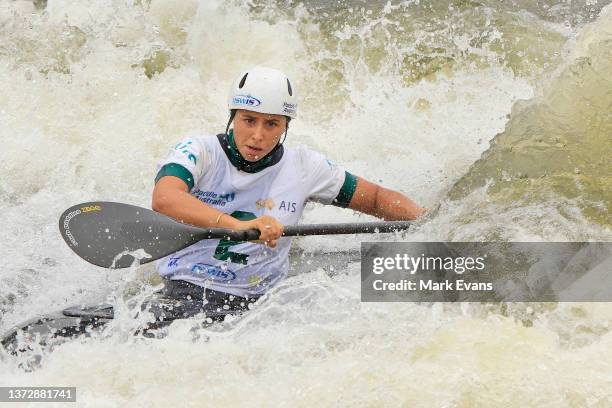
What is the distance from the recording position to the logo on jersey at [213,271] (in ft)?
14.4

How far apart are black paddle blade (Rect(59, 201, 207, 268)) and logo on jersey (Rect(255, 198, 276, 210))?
0.49m

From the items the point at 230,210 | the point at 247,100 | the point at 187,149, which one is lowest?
the point at 230,210

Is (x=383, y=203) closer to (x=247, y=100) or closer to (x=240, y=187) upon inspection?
(x=240, y=187)

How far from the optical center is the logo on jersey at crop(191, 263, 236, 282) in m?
4.39

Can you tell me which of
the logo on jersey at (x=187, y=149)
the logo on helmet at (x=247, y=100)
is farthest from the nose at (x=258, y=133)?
the logo on jersey at (x=187, y=149)

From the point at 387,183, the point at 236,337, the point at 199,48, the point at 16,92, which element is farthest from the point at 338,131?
the point at 236,337

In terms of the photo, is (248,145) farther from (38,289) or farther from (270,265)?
(38,289)

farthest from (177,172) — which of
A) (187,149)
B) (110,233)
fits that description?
(110,233)

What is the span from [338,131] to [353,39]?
1065 millimetres

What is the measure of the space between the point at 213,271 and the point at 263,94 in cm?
86

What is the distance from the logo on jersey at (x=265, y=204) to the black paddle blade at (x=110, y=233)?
0.49 meters

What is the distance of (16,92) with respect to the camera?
8.04 m

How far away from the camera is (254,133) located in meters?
4.35

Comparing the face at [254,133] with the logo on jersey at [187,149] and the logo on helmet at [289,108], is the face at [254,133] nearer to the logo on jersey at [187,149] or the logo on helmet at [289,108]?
the logo on helmet at [289,108]
